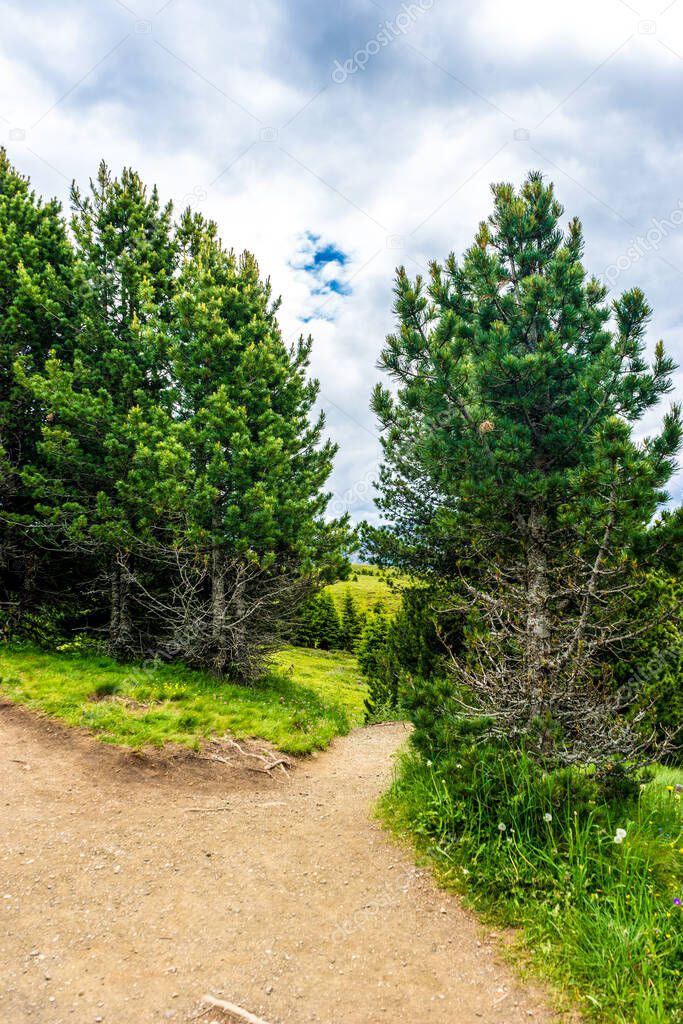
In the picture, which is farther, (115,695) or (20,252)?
(20,252)

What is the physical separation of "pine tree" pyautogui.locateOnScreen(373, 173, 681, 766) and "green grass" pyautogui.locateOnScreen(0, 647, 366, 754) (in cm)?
477

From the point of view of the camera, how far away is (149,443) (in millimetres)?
11578

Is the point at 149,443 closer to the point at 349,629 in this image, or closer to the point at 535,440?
the point at 535,440

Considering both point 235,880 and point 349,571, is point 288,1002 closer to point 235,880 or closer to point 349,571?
point 235,880

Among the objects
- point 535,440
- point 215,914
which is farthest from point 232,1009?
point 535,440

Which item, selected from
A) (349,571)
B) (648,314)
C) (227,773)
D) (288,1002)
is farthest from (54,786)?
(648,314)

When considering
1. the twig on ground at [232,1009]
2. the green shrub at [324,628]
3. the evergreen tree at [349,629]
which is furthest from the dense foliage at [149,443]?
the evergreen tree at [349,629]

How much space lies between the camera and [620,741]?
201 inches

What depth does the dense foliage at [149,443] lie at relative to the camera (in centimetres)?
1158

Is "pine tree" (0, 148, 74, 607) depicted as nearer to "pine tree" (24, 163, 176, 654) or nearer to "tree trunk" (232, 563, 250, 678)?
"pine tree" (24, 163, 176, 654)

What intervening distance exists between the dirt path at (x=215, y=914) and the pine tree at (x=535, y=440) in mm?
2135

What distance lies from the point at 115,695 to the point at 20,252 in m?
Result: 12.6

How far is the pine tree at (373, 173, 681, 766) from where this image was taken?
561 centimetres

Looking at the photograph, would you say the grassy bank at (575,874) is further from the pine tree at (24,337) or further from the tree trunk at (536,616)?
the pine tree at (24,337)
